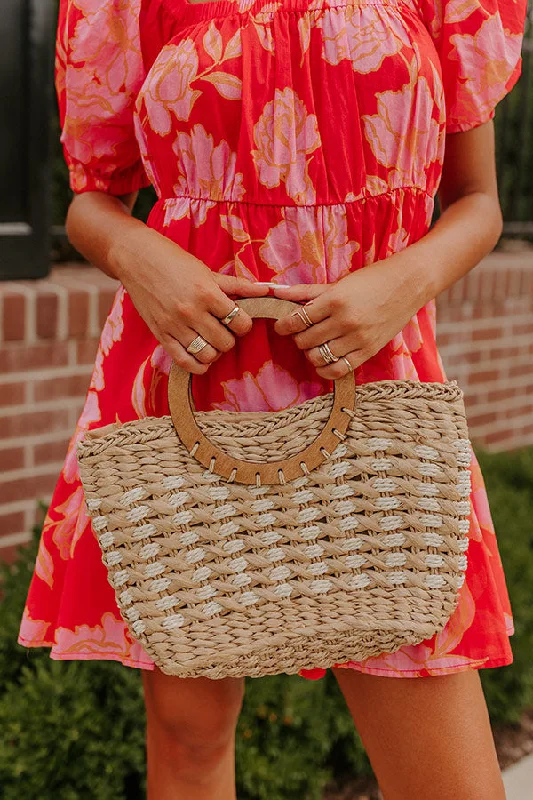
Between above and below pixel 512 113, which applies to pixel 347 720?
below

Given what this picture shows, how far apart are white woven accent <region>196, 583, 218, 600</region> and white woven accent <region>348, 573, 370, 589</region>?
18 cm

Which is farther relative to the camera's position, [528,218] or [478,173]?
[528,218]

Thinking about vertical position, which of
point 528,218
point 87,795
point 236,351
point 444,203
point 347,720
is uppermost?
point 444,203

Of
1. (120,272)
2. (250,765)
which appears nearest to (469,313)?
(250,765)

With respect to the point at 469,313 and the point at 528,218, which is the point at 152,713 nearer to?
the point at 469,313

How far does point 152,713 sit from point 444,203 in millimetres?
923

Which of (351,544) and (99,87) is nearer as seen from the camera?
(351,544)

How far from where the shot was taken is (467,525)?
1245mm

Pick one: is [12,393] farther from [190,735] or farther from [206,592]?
[206,592]

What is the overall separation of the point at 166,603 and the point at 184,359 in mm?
317

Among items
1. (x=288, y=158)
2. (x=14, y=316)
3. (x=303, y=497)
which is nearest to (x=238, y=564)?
(x=303, y=497)

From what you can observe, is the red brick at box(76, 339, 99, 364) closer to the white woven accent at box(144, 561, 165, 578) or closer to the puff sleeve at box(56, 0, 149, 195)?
the puff sleeve at box(56, 0, 149, 195)

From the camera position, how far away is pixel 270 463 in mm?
1218

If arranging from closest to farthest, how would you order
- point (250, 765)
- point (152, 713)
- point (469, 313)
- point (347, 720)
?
point (152, 713)
point (250, 765)
point (347, 720)
point (469, 313)
